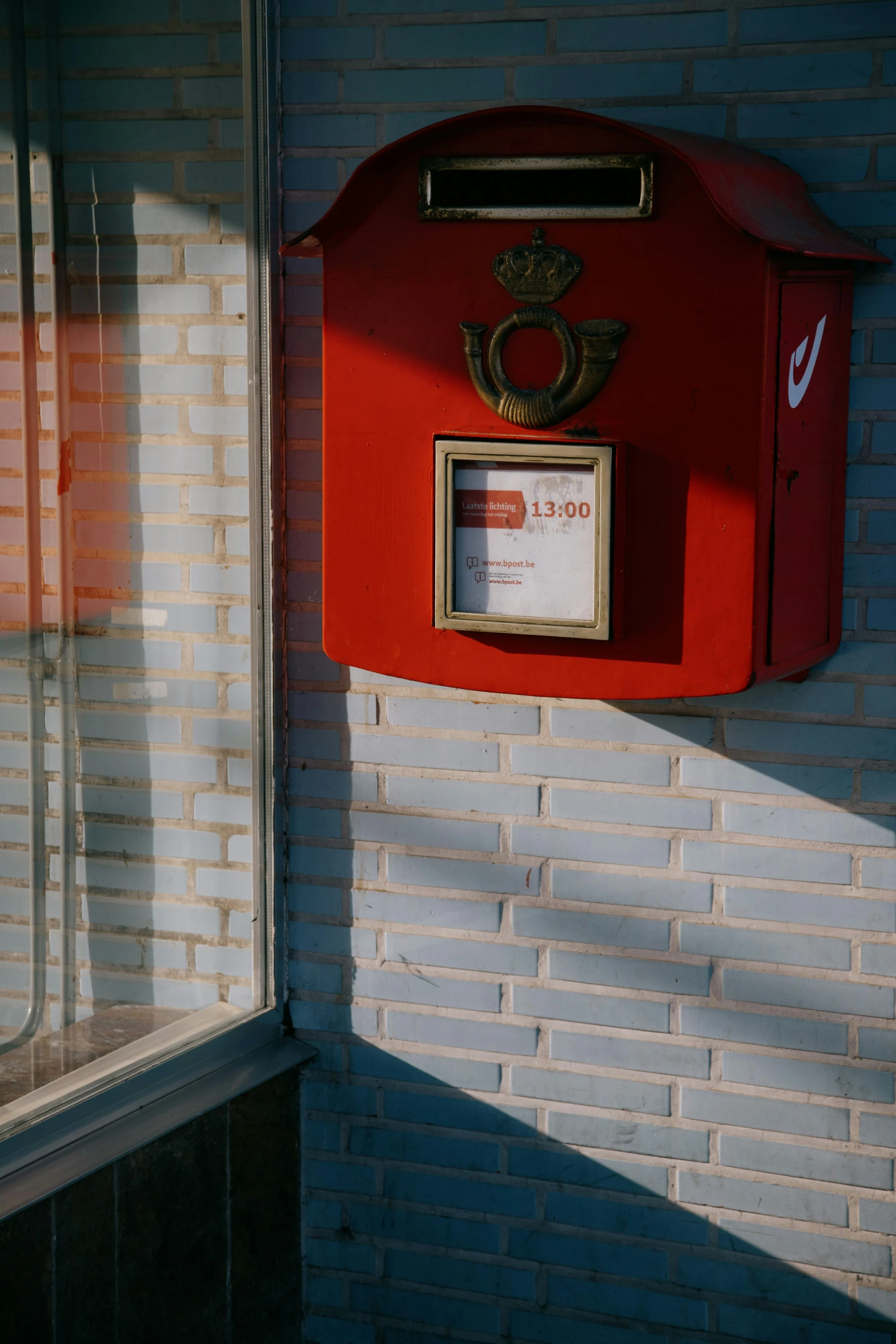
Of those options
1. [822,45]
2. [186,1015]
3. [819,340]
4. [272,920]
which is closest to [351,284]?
[819,340]

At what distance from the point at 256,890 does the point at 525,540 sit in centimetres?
103

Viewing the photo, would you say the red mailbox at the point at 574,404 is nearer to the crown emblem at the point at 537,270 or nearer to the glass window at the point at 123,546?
the crown emblem at the point at 537,270

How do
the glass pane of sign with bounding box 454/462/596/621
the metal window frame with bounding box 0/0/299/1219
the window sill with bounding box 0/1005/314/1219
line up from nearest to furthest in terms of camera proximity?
the glass pane of sign with bounding box 454/462/596/621 < the window sill with bounding box 0/1005/314/1219 < the metal window frame with bounding box 0/0/299/1219

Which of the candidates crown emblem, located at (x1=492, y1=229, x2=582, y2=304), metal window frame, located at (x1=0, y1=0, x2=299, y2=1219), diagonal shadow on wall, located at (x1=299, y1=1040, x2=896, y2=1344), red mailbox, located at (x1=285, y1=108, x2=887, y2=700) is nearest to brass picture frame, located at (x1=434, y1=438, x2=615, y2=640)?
red mailbox, located at (x1=285, y1=108, x2=887, y2=700)

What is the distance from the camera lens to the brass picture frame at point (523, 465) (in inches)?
70.9

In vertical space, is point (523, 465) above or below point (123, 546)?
above

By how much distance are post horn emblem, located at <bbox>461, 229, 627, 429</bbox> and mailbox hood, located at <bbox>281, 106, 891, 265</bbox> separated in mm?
169

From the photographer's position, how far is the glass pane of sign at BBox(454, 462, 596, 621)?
183 centimetres

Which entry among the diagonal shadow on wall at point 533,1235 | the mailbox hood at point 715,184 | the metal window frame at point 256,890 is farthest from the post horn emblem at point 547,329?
the diagonal shadow on wall at point 533,1235

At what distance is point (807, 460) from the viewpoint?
6.43 ft

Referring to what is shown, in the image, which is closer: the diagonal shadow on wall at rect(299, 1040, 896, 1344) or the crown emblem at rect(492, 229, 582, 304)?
the crown emblem at rect(492, 229, 582, 304)

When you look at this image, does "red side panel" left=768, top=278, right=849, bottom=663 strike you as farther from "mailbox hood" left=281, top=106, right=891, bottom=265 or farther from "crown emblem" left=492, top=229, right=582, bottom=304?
"crown emblem" left=492, top=229, right=582, bottom=304

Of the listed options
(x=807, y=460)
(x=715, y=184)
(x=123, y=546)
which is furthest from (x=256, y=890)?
(x=715, y=184)

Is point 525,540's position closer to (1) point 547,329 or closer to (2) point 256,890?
(1) point 547,329
